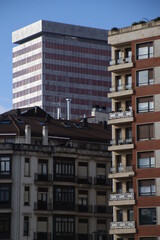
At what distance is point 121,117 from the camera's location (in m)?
108

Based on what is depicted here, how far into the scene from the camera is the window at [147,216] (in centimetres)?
10250

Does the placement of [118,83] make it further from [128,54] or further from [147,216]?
[147,216]

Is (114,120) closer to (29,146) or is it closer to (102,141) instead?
(29,146)

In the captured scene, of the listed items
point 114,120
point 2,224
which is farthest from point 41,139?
point 114,120

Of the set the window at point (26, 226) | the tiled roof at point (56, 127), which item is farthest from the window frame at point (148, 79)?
the tiled roof at point (56, 127)

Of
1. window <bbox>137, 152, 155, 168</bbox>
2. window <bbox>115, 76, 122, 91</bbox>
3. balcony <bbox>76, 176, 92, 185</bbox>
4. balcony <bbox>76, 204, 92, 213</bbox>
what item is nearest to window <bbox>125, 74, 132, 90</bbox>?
window <bbox>115, 76, 122, 91</bbox>

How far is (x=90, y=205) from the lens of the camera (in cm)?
13162

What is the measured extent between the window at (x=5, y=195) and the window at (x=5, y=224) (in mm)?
1486

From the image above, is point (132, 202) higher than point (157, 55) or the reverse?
the reverse

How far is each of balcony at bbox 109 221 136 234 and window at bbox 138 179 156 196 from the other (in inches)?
138

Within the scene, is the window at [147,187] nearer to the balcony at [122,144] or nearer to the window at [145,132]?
the balcony at [122,144]

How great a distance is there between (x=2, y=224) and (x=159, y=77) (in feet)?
111

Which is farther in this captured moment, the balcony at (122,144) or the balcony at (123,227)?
the balcony at (122,144)

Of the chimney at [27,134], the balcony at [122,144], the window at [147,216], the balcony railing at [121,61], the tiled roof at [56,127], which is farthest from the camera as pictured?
the tiled roof at [56,127]
